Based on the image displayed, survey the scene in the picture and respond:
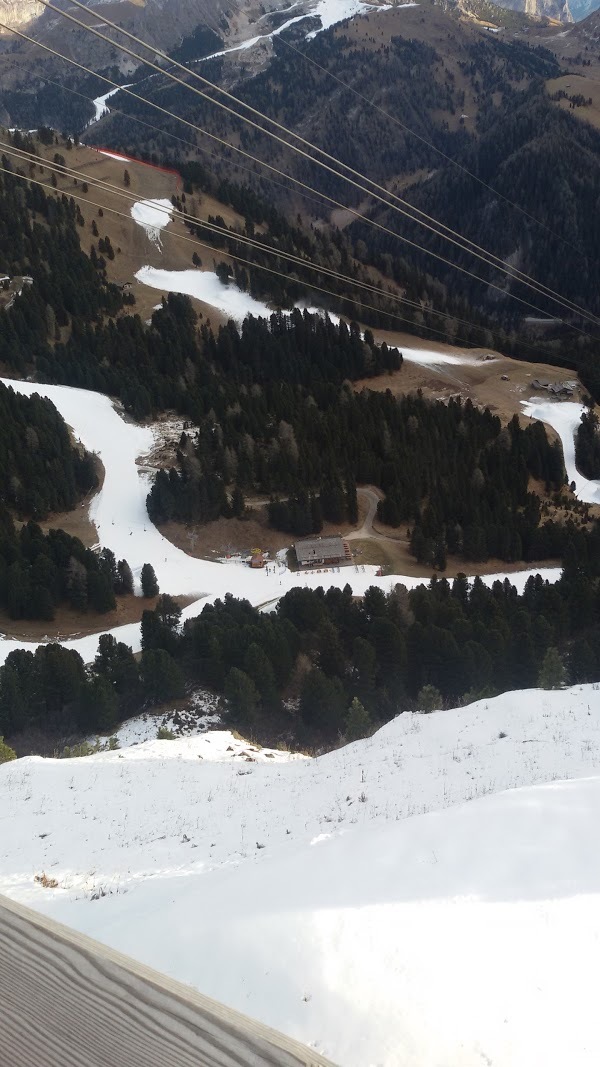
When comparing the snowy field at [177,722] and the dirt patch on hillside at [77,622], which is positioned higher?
the dirt patch on hillside at [77,622]

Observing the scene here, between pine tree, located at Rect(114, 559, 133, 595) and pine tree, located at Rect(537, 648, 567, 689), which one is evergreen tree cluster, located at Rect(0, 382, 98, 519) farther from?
pine tree, located at Rect(537, 648, 567, 689)

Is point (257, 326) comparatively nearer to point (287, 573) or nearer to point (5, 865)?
point (287, 573)

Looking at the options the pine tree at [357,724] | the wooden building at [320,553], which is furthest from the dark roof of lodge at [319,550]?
the pine tree at [357,724]

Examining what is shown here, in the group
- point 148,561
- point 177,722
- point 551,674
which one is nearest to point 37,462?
point 148,561

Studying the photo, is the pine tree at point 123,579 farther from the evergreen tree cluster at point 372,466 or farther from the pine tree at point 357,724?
the pine tree at point 357,724

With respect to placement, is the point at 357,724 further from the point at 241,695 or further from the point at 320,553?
the point at 320,553

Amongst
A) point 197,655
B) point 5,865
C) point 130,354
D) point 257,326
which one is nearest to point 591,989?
point 5,865
